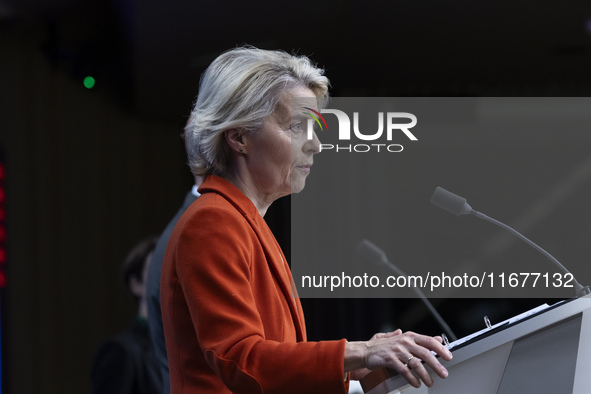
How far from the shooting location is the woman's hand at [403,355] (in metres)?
0.93

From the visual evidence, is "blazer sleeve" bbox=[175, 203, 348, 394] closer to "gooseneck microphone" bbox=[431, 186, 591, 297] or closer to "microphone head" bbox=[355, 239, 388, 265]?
"microphone head" bbox=[355, 239, 388, 265]

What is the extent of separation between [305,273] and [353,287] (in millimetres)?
98

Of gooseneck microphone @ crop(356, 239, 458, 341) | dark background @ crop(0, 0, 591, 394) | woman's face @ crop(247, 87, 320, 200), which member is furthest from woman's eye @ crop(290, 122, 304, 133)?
dark background @ crop(0, 0, 591, 394)

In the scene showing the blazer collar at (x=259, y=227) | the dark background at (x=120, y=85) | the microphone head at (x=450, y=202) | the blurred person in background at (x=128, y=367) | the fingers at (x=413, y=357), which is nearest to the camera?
the fingers at (x=413, y=357)

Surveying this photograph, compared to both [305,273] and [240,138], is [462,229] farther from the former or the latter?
[240,138]

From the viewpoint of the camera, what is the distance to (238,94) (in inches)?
45.0

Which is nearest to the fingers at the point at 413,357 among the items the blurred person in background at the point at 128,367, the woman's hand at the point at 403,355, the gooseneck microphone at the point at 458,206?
the woman's hand at the point at 403,355

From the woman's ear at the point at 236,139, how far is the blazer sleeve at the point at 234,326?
154mm

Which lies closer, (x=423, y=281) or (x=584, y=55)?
(x=423, y=281)

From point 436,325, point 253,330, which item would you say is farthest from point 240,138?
point 436,325

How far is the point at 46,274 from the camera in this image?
3.24 metres

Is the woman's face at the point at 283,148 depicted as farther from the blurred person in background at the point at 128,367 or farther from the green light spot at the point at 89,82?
the green light spot at the point at 89,82

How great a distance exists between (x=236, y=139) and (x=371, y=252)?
33 centimetres

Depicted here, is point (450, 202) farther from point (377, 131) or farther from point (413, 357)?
point (413, 357)
